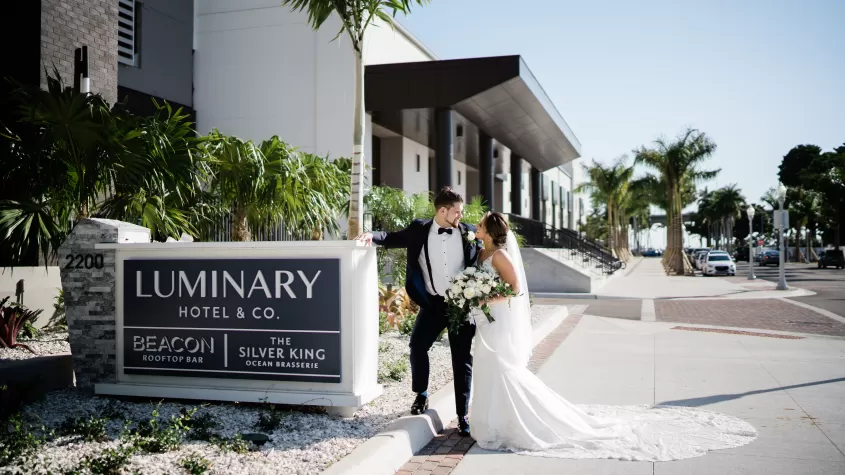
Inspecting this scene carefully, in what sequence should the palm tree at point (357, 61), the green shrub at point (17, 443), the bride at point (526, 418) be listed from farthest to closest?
the palm tree at point (357, 61) < the bride at point (526, 418) < the green shrub at point (17, 443)

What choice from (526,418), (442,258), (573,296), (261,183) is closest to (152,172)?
(261,183)

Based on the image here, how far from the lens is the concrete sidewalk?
4855mm

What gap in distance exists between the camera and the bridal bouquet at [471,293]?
210 inches

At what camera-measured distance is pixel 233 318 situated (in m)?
6.05

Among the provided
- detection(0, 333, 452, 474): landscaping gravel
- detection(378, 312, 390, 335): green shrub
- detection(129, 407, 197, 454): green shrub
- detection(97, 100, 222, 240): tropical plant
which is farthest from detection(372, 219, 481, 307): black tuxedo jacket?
detection(378, 312, 390, 335): green shrub

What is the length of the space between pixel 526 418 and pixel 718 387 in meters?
3.32

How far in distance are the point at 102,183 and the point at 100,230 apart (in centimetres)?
133

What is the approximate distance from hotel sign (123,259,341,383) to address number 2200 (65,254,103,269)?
34 centimetres

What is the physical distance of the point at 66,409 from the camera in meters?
5.84

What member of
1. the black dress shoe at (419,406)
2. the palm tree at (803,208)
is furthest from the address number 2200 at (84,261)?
the palm tree at (803,208)

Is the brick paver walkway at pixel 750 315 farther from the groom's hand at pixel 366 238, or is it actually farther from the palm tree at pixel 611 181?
the palm tree at pixel 611 181

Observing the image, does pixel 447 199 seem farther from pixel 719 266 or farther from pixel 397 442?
pixel 719 266

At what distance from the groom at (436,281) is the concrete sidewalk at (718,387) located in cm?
66

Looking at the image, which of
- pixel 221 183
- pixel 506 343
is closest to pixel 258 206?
pixel 221 183
